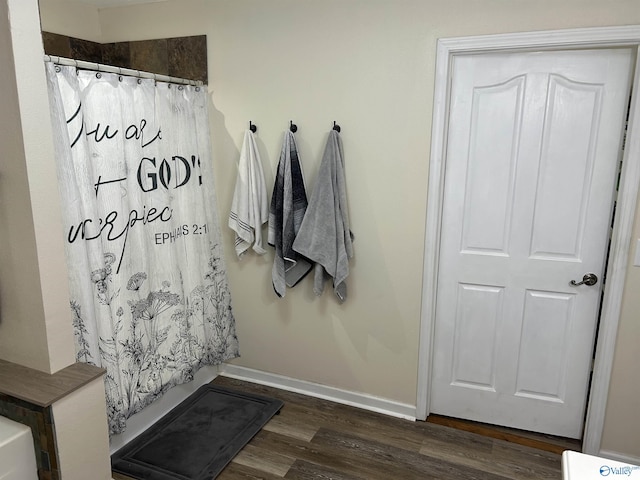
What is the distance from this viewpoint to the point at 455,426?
2646mm

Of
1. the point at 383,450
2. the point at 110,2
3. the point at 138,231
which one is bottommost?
the point at 383,450

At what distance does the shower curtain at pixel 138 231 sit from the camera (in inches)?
80.6

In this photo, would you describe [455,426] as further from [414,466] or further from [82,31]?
[82,31]

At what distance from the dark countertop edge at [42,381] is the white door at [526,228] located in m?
1.74

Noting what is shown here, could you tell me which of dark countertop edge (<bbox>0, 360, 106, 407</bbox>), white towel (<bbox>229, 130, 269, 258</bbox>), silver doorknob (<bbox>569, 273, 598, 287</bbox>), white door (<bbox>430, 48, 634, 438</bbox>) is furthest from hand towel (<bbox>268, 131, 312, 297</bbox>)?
silver doorknob (<bbox>569, 273, 598, 287</bbox>)

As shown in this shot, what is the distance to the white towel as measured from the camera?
8.87ft

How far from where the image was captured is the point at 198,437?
251 cm

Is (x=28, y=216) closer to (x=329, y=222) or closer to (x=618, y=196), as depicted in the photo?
(x=329, y=222)

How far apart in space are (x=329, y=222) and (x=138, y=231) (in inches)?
37.6

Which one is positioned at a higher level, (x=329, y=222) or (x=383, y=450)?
(x=329, y=222)

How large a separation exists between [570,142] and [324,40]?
130 centimetres

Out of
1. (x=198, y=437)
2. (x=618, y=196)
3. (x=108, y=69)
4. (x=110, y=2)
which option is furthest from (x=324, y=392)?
(x=110, y=2)

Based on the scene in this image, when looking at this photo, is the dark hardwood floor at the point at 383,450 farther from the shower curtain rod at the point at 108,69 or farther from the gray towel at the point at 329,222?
the shower curtain rod at the point at 108,69

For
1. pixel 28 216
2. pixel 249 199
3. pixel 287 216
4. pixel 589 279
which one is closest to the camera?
pixel 28 216
